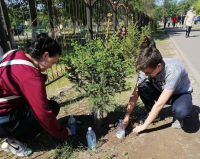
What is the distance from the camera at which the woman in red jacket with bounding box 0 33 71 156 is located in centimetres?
157

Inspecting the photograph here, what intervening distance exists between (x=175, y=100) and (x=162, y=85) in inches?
11.8

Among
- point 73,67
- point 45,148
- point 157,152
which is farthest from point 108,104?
point 45,148

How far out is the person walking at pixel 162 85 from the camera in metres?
1.91

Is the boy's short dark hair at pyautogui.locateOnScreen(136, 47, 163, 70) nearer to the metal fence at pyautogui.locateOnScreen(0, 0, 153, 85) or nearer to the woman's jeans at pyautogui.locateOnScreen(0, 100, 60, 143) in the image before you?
the metal fence at pyautogui.locateOnScreen(0, 0, 153, 85)

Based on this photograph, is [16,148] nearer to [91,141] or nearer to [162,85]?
[91,141]

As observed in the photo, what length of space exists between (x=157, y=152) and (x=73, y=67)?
1.36 metres

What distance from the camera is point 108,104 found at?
204cm

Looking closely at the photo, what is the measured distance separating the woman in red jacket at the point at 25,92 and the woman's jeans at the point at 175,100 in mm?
1190

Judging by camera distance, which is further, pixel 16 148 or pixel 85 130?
pixel 85 130

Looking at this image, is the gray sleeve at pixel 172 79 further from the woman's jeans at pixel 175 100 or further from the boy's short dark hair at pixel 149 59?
the woman's jeans at pixel 175 100

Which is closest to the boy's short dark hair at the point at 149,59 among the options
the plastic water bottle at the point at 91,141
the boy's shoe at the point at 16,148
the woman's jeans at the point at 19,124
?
the plastic water bottle at the point at 91,141

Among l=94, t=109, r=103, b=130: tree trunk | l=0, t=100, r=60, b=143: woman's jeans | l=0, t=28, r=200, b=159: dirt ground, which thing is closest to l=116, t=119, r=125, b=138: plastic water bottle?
l=0, t=28, r=200, b=159: dirt ground

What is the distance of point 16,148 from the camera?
203 cm

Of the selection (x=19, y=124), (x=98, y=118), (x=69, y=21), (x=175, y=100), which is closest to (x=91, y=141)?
(x=98, y=118)
